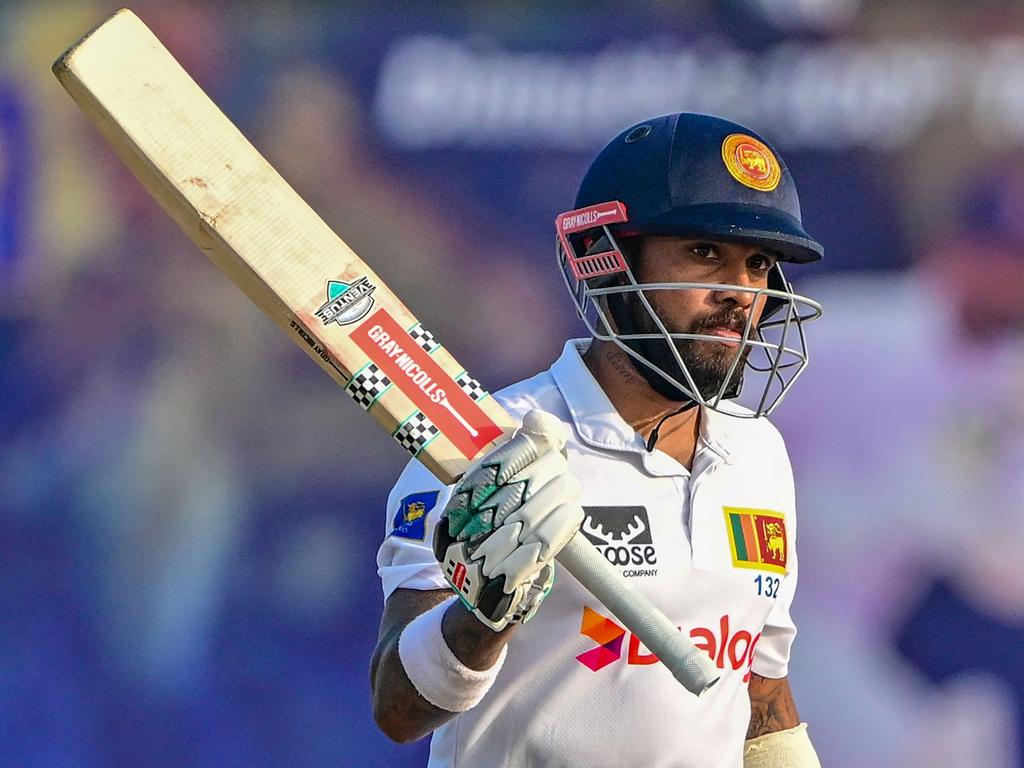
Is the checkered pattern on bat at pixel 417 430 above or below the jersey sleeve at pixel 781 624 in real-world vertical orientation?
above

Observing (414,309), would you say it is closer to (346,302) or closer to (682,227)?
(682,227)

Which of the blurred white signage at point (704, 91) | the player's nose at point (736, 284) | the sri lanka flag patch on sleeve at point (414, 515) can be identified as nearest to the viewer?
the sri lanka flag patch on sleeve at point (414, 515)

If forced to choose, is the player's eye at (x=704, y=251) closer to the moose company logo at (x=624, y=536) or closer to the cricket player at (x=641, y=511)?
the cricket player at (x=641, y=511)

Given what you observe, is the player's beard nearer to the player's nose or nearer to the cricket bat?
the player's nose

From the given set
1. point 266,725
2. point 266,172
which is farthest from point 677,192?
Result: point 266,725

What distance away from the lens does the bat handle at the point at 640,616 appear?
5.37 ft

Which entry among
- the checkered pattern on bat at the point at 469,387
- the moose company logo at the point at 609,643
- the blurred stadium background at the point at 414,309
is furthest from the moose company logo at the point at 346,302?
the blurred stadium background at the point at 414,309

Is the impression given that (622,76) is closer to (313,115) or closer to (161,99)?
(313,115)

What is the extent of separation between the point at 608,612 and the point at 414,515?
0.86ft

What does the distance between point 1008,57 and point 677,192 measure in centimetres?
151

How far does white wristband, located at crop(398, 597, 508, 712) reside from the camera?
5.55 feet

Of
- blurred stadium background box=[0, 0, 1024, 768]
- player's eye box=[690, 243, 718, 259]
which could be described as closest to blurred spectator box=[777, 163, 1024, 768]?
blurred stadium background box=[0, 0, 1024, 768]

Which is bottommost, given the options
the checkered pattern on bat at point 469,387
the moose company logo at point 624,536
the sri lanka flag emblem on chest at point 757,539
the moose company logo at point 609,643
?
the sri lanka flag emblem on chest at point 757,539

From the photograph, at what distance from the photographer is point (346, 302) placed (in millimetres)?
1776
